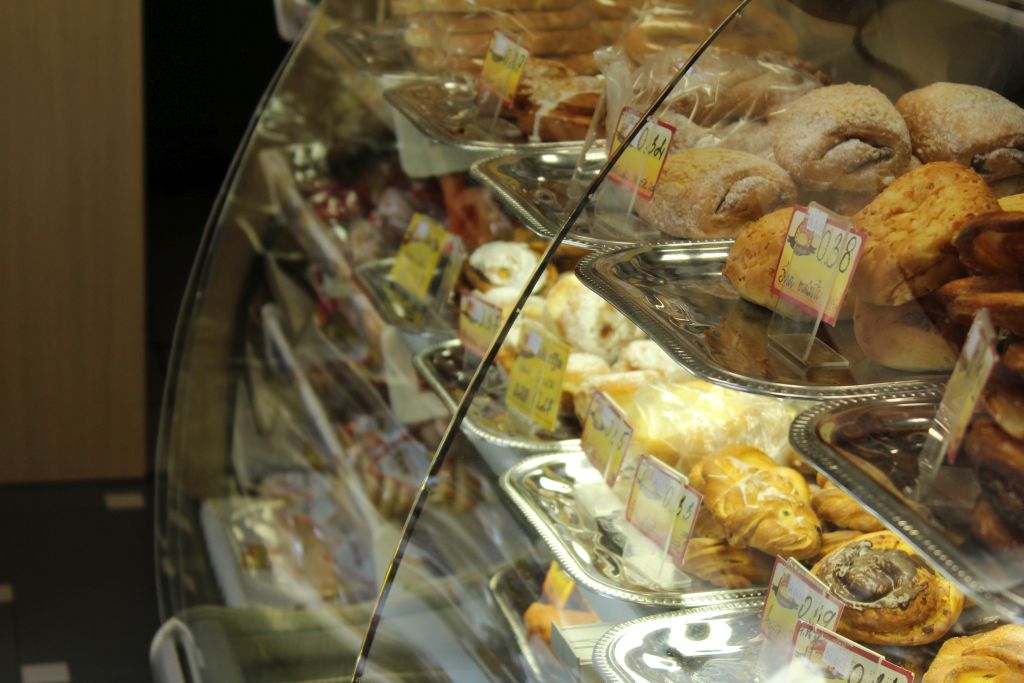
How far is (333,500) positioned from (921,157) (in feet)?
3.46

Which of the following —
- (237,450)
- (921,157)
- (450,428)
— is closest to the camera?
(921,157)

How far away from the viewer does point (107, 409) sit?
3006 mm

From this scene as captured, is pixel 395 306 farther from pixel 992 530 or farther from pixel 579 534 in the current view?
pixel 992 530

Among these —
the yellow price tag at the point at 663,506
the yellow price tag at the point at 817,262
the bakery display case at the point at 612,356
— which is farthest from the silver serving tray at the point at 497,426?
the yellow price tag at the point at 817,262

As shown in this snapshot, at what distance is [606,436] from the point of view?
118 cm

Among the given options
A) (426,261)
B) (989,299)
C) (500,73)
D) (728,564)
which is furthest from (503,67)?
(989,299)

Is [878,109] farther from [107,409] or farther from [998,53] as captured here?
[107,409]

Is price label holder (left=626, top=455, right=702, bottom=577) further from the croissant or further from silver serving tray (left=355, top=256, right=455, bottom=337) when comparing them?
silver serving tray (left=355, top=256, right=455, bottom=337)

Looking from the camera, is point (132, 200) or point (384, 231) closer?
point (384, 231)

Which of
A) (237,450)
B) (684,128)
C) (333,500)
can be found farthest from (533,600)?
(237,450)

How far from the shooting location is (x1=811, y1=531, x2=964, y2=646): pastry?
→ 0.90 m

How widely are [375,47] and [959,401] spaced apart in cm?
132

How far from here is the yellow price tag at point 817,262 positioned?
924 millimetres

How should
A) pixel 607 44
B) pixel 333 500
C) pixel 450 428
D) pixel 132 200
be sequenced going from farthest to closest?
pixel 132 200 → pixel 333 500 → pixel 607 44 → pixel 450 428
